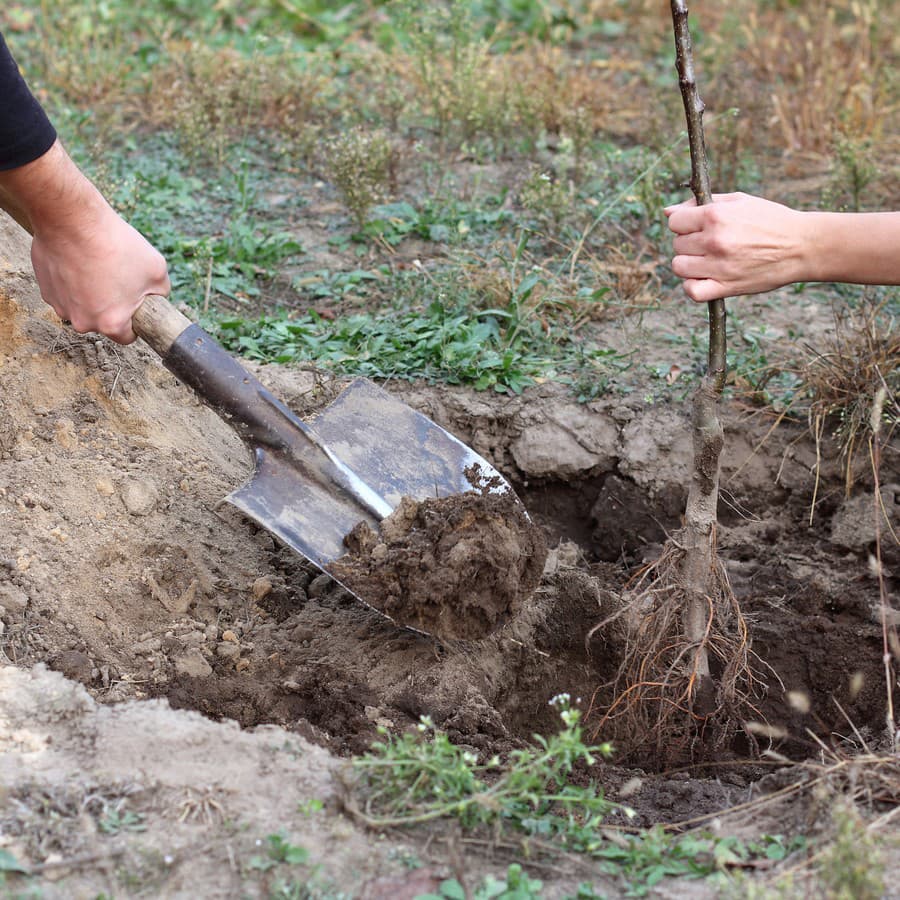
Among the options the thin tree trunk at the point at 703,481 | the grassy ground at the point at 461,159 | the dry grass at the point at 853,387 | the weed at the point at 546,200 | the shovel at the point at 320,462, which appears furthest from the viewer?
the weed at the point at 546,200

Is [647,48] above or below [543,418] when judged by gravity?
above

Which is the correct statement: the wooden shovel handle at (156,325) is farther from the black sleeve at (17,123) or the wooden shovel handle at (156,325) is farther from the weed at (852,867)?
the weed at (852,867)

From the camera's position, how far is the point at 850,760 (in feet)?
6.88

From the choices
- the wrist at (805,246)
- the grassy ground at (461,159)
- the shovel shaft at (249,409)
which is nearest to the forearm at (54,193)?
the shovel shaft at (249,409)

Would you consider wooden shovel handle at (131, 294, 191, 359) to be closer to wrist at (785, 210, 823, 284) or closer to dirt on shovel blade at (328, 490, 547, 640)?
dirt on shovel blade at (328, 490, 547, 640)

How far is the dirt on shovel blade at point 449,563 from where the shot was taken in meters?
2.49

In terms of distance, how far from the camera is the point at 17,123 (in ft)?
7.48

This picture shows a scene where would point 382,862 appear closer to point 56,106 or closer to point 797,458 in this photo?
point 797,458

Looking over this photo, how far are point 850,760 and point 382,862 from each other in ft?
3.12

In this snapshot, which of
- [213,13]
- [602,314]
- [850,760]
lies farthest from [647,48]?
[850,760]

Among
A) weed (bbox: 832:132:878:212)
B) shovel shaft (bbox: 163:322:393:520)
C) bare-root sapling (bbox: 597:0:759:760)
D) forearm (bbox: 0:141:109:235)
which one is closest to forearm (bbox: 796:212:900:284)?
bare-root sapling (bbox: 597:0:759:760)

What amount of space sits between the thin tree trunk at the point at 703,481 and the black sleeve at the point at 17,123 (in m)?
1.46

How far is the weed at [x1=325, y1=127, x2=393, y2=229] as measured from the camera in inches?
171

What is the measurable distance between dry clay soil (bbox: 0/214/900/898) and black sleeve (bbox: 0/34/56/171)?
804 mm
